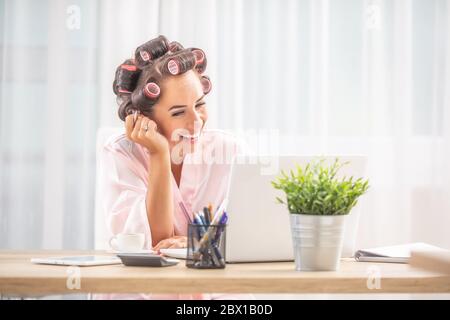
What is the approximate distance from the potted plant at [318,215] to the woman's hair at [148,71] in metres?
1.36

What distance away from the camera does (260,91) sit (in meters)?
3.64

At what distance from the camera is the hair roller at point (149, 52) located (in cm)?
276

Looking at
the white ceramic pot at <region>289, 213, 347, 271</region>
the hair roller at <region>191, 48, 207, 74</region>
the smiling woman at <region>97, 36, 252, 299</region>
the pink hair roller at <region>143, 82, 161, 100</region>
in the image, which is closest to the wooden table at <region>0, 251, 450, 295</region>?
the white ceramic pot at <region>289, 213, 347, 271</region>

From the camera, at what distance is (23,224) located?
3.58 m

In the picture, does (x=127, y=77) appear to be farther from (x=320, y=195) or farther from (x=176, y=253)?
(x=320, y=195)

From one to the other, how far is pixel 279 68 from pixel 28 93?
128 centimetres

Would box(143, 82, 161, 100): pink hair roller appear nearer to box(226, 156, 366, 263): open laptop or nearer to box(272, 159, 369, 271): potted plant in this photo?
box(226, 156, 366, 263): open laptop

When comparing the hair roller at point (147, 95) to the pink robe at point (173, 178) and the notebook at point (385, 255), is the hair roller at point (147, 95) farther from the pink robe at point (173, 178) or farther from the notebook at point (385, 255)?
the notebook at point (385, 255)

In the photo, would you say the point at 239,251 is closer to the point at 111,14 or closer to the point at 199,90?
the point at 199,90

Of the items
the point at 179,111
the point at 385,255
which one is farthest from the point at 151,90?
the point at 385,255

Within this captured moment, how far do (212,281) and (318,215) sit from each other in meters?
0.27

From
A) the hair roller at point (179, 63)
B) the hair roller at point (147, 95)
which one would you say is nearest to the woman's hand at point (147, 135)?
the hair roller at point (147, 95)
